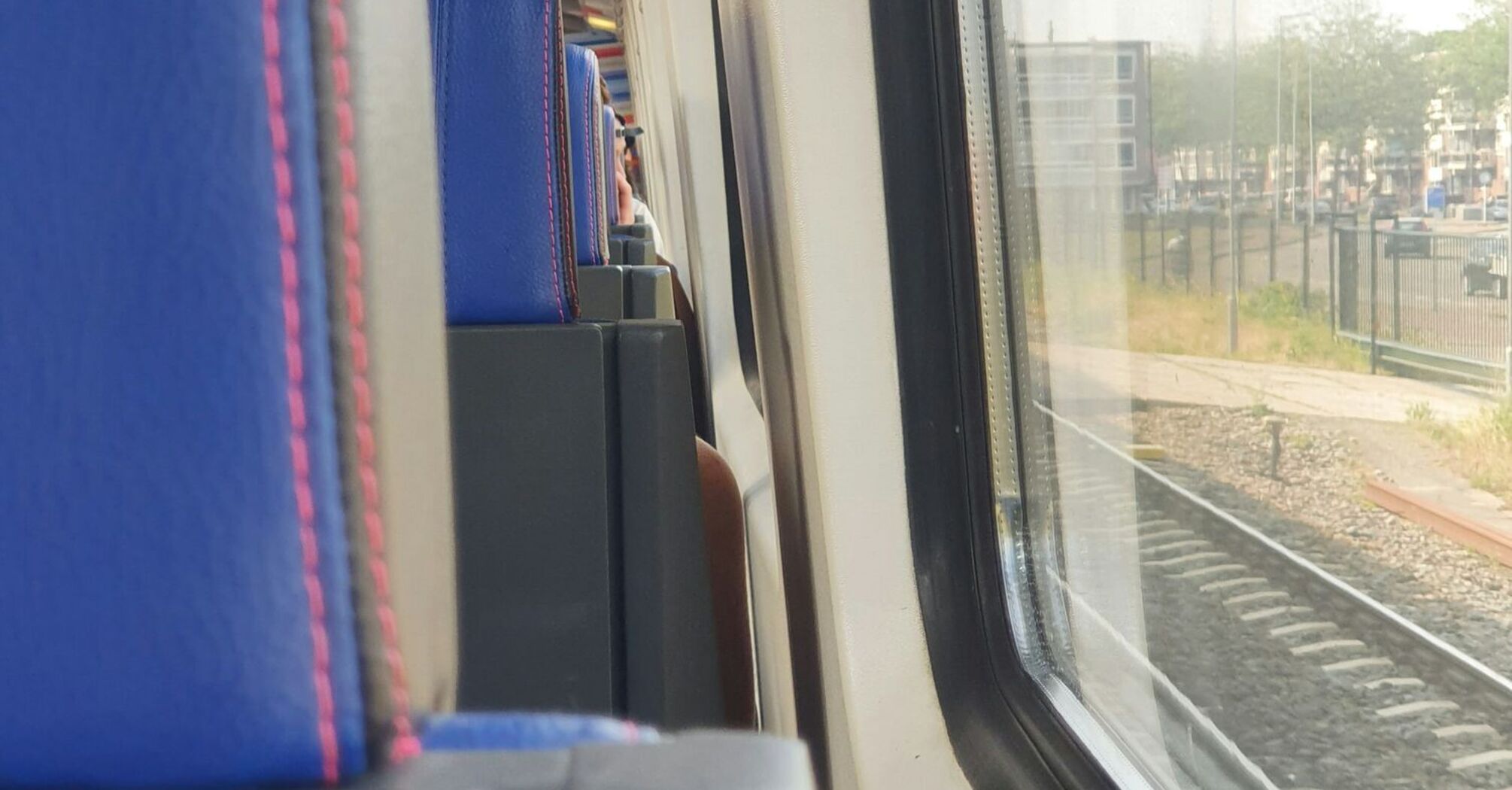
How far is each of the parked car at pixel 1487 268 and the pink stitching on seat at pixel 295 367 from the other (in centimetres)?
59

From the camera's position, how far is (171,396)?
33 cm

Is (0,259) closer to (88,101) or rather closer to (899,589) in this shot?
(88,101)

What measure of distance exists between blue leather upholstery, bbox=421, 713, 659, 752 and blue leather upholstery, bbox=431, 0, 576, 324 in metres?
0.65

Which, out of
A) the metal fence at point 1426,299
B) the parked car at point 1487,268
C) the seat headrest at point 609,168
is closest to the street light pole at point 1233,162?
the metal fence at point 1426,299

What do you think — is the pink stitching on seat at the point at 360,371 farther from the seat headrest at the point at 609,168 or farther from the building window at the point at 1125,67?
the seat headrest at the point at 609,168

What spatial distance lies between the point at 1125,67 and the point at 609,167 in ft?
12.2

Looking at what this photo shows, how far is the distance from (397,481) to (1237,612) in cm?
84

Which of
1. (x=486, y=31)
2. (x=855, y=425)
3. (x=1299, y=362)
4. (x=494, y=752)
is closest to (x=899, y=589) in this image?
(x=855, y=425)

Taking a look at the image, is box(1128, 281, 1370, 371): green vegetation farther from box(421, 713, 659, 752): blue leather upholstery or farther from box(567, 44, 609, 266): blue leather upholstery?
box(567, 44, 609, 266): blue leather upholstery

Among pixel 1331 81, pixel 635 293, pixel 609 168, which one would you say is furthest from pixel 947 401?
pixel 609 168

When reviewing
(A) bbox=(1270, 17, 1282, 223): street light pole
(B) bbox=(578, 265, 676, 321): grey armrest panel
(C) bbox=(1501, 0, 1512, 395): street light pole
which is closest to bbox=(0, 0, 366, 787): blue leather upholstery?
(C) bbox=(1501, 0, 1512, 395): street light pole

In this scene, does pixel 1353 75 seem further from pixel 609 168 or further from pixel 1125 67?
pixel 609 168

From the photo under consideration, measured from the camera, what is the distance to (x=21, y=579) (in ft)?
1.12

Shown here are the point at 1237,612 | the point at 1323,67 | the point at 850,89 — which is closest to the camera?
the point at 1323,67
